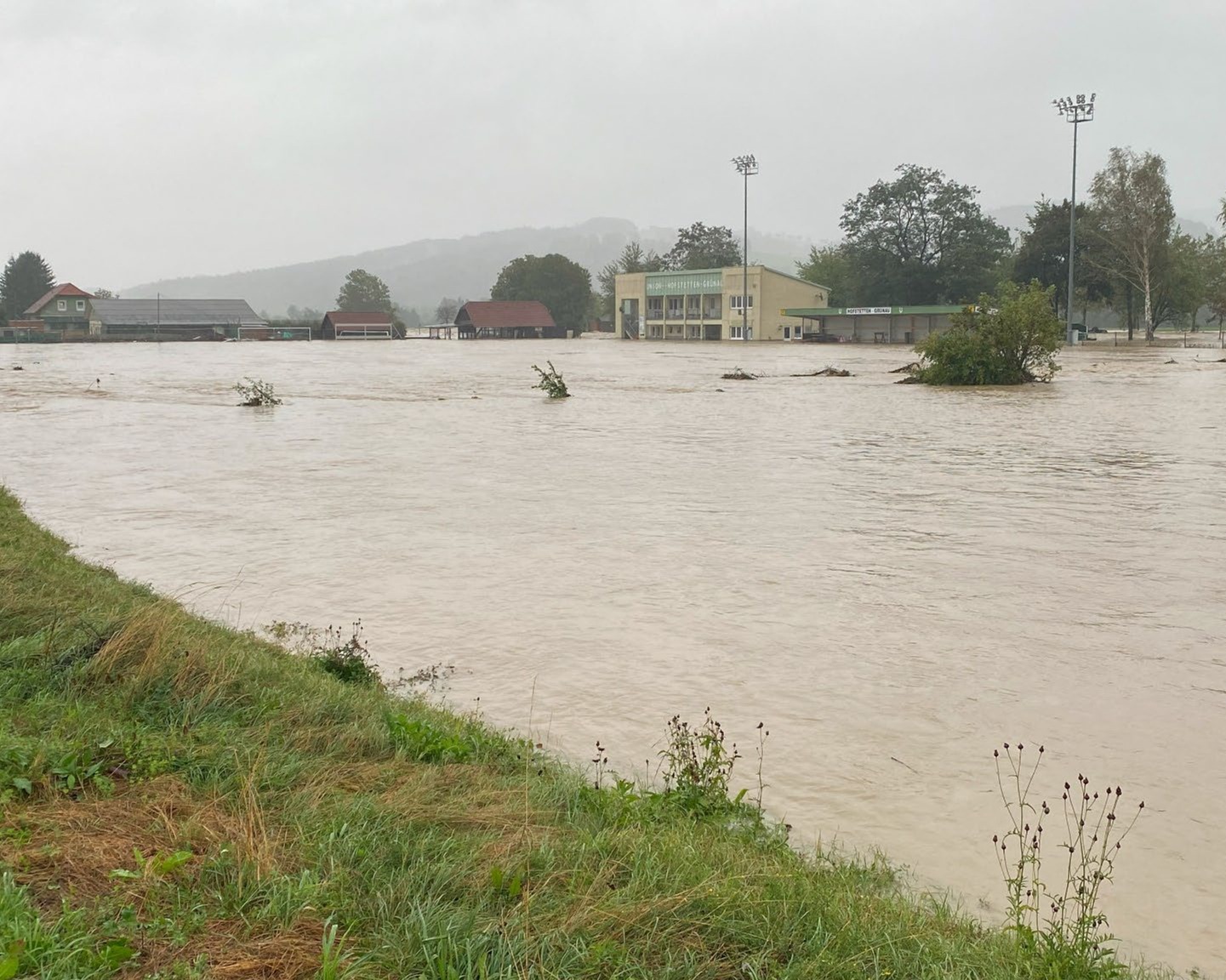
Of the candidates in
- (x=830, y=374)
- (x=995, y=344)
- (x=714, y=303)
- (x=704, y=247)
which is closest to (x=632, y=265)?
(x=704, y=247)

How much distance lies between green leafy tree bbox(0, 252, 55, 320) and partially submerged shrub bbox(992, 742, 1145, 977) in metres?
151

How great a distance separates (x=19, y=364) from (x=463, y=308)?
247 feet

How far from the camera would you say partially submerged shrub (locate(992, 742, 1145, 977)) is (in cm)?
407

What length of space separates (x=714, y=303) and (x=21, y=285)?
83.3 meters

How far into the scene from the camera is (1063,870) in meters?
A: 5.69

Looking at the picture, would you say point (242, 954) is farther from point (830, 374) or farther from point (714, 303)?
point (714, 303)

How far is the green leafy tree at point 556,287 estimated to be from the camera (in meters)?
145

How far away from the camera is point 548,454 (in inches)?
921

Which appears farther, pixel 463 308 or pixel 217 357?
pixel 463 308

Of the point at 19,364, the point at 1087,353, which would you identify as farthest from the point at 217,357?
the point at 1087,353

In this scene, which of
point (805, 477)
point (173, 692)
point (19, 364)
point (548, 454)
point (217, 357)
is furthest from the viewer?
point (217, 357)

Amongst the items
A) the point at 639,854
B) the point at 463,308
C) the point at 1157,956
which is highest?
the point at 463,308

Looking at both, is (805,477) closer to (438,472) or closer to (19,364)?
(438,472)

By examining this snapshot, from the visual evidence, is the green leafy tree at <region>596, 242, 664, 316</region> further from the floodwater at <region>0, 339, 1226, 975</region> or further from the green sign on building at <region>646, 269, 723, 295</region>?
the floodwater at <region>0, 339, 1226, 975</region>
